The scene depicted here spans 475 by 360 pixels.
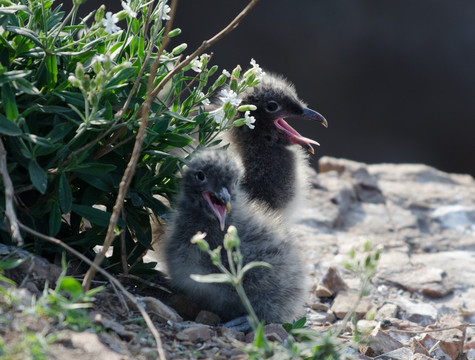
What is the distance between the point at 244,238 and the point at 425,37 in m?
6.43

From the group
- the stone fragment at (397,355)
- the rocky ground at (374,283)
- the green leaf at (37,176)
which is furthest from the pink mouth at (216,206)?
the stone fragment at (397,355)

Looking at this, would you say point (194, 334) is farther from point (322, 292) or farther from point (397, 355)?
point (322, 292)

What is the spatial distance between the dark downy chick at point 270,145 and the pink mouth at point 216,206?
0.77 meters

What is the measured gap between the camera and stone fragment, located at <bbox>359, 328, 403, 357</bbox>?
3186mm

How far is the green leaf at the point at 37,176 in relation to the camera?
2.75 meters

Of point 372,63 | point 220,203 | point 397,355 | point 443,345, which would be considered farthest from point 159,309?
point 372,63

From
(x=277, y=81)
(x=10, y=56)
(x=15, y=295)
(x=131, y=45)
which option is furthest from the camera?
(x=277, y=81)

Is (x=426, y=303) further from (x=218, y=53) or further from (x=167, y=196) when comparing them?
(x=218, y=53)

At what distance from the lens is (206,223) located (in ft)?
10.9

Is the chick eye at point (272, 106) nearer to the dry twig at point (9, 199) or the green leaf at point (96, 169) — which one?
the green leaf at point (96, 169)

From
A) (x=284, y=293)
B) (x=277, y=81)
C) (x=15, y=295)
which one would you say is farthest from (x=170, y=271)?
(x=277, y=81)

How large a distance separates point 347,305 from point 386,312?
0.24m

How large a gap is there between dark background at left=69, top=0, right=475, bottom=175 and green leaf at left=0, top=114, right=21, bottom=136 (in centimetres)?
587

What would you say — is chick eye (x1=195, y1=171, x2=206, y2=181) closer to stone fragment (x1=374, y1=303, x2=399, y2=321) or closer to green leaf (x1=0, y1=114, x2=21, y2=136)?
green leaf (x1=0, y1=114, x2=21, y2=136)
